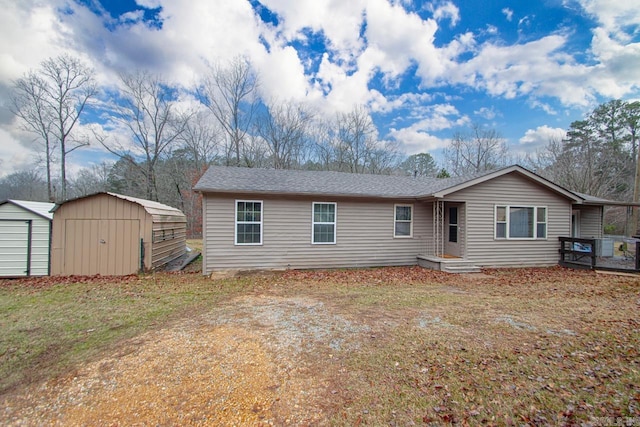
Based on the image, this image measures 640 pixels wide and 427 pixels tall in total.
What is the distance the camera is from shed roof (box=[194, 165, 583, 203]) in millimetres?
9562

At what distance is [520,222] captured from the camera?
11.1 m

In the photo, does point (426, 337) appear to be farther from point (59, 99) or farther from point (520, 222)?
point (59, 99)

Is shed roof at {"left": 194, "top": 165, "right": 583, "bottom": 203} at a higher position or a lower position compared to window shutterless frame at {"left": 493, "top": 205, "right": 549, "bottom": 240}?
higher

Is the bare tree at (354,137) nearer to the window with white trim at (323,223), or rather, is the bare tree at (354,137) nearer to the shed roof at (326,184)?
the shed roof at (326,184)

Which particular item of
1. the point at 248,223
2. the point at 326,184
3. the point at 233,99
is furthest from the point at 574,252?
the point at 233,99

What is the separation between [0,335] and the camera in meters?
4.46

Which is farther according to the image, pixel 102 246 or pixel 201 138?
pixel 201 138

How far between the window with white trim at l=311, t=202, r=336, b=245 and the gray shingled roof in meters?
0.65

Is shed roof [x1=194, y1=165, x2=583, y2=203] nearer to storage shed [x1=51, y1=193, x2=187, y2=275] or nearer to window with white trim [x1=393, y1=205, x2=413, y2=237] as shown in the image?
window with white trim [x1=393, y1=205, x2=413, y2=237]

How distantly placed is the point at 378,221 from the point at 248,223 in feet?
15.7

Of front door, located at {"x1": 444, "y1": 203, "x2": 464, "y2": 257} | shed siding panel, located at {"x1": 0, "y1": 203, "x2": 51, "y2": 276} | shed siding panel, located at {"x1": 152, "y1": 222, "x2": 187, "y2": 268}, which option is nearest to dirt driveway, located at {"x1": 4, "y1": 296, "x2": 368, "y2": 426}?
shed siding panel, located at {"x1": 152, "y1": 222, "x2": 187, "y2": 268}

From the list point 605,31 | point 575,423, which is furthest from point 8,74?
point 605,31

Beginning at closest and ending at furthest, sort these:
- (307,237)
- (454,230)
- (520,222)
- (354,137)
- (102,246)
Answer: (102,246)
(307,237)
(520,222)
(454,230)
(354,137)

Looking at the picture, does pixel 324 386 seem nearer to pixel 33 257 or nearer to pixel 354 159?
pixel 33 257
